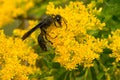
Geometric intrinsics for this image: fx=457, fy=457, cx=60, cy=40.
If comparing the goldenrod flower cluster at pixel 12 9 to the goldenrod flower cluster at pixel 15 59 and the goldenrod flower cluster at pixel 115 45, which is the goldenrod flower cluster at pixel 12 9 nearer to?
the goldenrod flower cluster at pixel 15 59

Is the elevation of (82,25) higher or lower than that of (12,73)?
higher

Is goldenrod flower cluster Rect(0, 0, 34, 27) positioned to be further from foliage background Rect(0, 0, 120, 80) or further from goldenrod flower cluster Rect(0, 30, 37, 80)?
goldenrod flower cluster Rect(0, 30, 37, 80)

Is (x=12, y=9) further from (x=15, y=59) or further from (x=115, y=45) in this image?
(x=115, y=45)

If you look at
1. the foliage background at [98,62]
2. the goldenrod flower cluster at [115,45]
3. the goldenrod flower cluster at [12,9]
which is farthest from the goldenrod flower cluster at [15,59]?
the goldenrod flower cluster at [12,9]

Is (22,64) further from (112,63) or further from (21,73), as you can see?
(112,63)

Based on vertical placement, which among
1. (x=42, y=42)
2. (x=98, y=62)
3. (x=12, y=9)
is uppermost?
(x=12, y=9)

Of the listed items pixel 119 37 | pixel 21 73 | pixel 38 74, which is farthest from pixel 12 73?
pixel 119 37

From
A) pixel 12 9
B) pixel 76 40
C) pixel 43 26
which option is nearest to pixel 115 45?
pixel 76 40
